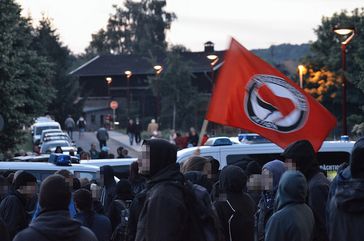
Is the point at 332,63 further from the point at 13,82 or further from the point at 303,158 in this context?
the point at 303,158

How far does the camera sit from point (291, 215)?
249 inches

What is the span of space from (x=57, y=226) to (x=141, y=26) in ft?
336

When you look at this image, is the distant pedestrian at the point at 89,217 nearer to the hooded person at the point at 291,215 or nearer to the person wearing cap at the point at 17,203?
the person wearing cap at the point at 17,203

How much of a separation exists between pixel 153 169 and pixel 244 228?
2656 millimetres

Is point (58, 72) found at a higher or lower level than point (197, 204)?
higher

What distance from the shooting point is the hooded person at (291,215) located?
20.6 ft

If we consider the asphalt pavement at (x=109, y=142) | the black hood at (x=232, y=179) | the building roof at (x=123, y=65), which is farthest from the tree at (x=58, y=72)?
the black hood at (x=232, y=179)

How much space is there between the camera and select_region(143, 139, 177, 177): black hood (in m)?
5.42

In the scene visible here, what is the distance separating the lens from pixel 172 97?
60844 mm

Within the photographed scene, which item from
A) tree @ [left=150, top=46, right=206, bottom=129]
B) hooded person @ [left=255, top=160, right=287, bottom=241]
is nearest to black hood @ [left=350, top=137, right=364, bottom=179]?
hooded person @ [left=255, top=160, right=287, bottom=241]

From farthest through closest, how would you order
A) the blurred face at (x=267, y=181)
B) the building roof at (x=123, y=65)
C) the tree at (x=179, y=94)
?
1. the building roof at (x=123, y=65)
2. the tree at (x=179, y=94)
3. the blurred face at (x=267, y=181)

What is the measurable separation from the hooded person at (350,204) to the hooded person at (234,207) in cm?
153

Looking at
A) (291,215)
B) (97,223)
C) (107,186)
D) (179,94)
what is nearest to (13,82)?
(107,186)

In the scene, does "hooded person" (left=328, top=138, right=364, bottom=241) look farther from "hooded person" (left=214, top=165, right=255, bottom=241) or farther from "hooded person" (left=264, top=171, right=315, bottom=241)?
Result: "hooded person" (left=214, top=165, right=255, bottom=241)
